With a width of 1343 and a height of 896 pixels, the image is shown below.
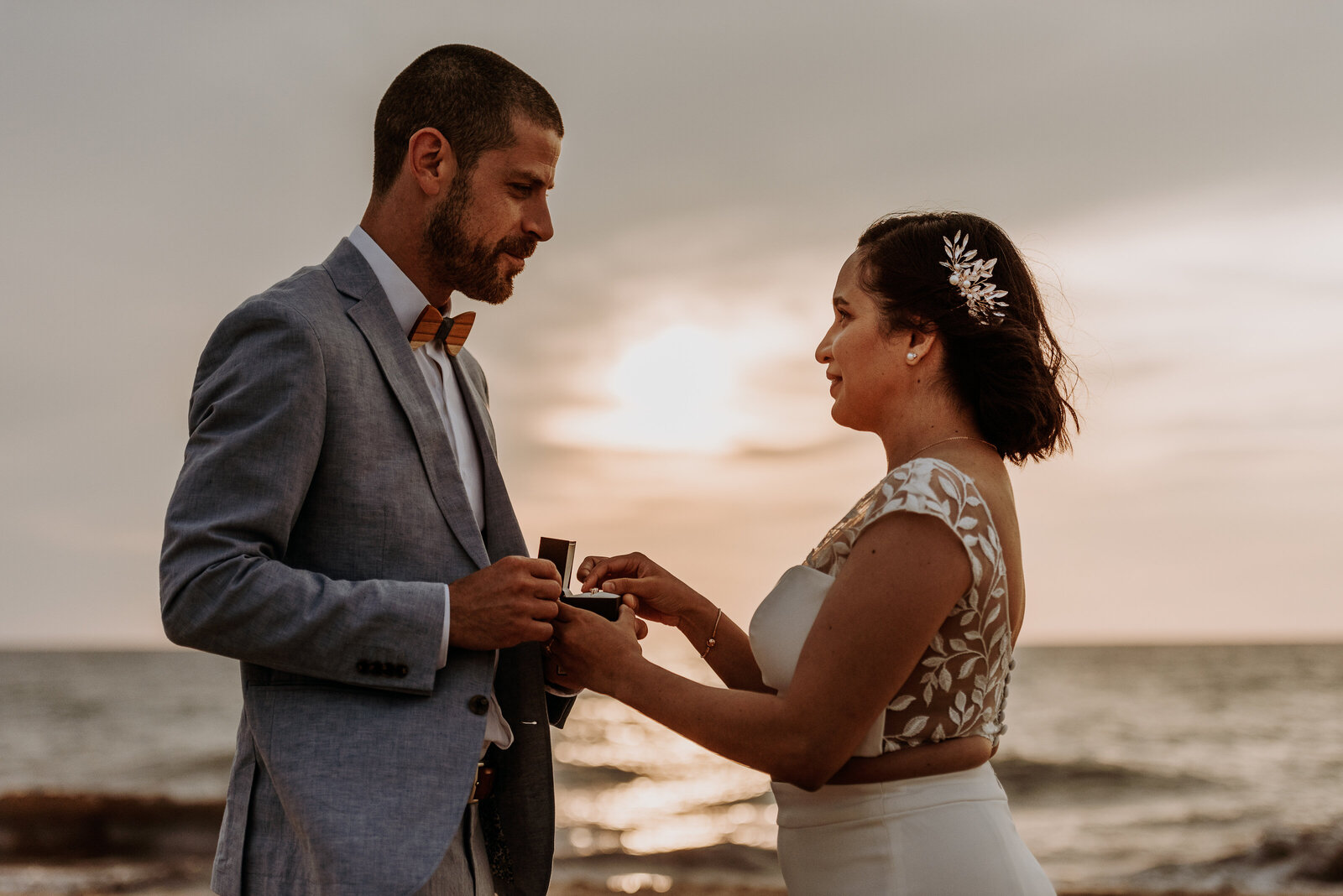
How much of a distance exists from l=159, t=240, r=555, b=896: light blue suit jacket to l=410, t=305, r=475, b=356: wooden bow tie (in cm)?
20

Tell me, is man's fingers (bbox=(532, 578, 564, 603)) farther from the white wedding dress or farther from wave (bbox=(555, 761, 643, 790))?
wave (bbox=(555, 761, 643, 790))

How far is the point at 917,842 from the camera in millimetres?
2309

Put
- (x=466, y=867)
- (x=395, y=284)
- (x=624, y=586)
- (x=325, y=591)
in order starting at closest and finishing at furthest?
(x=325, y=591), (x=466, y=867), (x=395, y=284), (x=624, y=586)

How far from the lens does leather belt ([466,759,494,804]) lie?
235 centimetres

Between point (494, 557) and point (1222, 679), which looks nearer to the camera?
point (494, 557)

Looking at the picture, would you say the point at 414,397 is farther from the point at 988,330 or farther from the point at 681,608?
the point at 988,330

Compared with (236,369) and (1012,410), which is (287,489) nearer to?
(236,369)

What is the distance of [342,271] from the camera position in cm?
244

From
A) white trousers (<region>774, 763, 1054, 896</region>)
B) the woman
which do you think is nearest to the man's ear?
the woman

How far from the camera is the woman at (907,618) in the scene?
2.20 m

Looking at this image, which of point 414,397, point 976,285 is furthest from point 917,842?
point 414,397

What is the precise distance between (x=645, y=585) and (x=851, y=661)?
0.98 meters

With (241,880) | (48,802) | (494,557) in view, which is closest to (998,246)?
(494,557)

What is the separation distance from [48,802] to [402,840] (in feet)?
52.7
